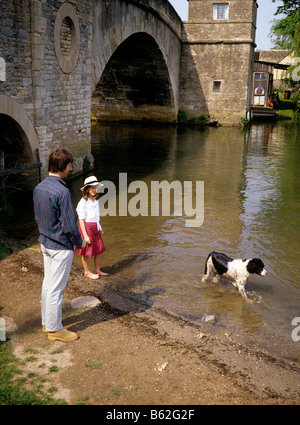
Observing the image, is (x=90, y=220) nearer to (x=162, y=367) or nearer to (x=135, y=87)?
(x=162, y=367)

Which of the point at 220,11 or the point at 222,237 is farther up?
the point at 220,11

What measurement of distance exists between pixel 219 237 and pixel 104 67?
8485mm

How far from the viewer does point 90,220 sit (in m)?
6.07

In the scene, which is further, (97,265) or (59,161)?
(97,265)

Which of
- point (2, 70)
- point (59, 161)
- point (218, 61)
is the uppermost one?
point (218, 61)

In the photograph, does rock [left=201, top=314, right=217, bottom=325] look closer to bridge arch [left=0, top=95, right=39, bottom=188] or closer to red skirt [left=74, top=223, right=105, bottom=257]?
red skirt [left=74, top=223, right=105, bottom=257]

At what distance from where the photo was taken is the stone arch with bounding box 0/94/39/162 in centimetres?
838

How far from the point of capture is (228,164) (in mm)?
14805

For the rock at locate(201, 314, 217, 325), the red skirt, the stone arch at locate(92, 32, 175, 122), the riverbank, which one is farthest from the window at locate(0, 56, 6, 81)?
the stone arch at locate(92, 32, 175, 122)

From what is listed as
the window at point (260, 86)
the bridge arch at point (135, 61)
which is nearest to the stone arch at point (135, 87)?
the bridge arch at point (135, 61)

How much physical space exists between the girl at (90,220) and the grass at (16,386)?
6.78 ft

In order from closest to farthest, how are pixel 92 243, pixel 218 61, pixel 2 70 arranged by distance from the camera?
pixel 92 243, pixel 2 70, pixel 218 61

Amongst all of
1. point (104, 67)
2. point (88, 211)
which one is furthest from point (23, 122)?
point (104, 67)

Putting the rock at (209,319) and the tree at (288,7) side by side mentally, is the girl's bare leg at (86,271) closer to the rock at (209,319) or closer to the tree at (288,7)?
the rock at (209,319)
